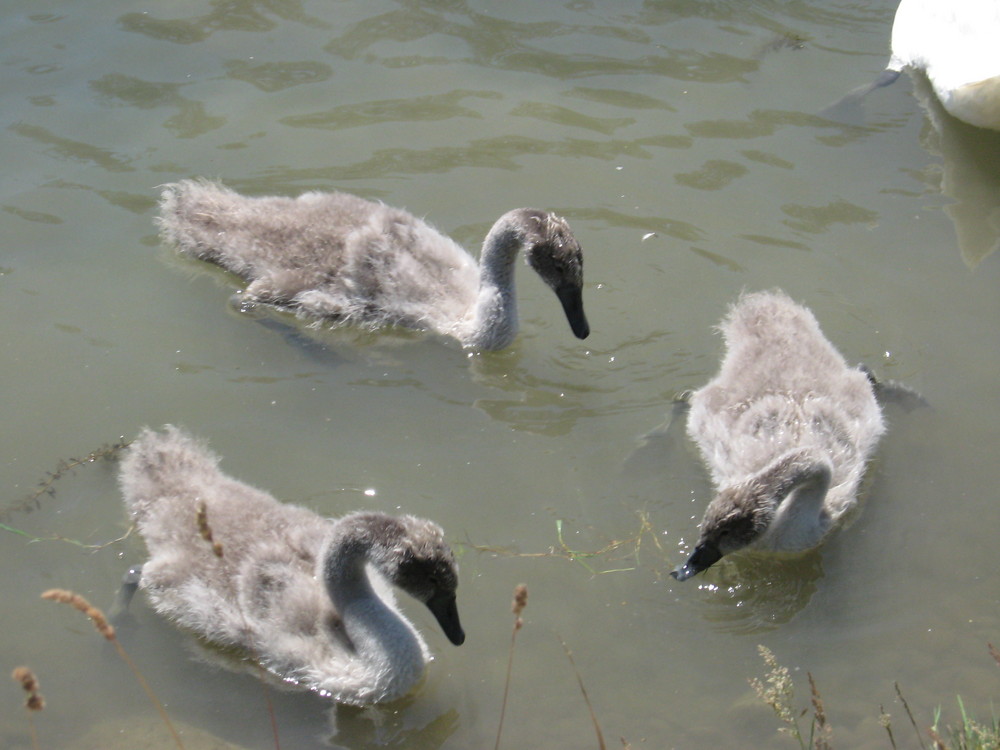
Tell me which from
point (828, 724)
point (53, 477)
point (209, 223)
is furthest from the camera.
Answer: point (209, 223)

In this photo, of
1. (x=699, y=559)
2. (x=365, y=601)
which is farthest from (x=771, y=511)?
(x=365, y=601)

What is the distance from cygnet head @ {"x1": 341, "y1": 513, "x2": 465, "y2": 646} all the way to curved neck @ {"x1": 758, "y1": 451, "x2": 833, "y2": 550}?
4.88 ft

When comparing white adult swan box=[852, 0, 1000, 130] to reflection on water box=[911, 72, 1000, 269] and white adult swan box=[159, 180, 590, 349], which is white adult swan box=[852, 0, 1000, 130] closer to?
reflection on water box=[911, 72, 1000, 269]

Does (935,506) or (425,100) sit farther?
(425,100)

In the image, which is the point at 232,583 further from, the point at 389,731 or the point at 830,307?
the point at 830,307

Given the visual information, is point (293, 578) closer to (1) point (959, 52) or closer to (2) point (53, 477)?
(2) point (53, 477)

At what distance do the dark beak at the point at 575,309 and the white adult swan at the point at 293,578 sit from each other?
1.78 metres

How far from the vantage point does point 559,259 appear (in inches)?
243

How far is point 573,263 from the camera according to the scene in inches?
242

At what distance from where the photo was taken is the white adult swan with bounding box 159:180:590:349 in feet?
21.2

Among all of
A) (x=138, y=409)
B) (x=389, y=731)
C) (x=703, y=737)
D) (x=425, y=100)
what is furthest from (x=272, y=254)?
(x=703, y=737)

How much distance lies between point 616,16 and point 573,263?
3.75m

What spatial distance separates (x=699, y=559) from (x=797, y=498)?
1.92ft

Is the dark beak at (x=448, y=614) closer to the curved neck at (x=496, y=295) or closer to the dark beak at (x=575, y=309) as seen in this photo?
the dark beak at (x=575, y=309)
